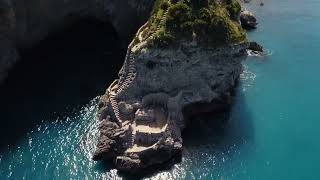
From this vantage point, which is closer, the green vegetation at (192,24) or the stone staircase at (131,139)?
the stone staircase at (131,139)

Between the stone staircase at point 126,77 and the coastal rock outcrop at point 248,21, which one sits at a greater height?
the stone staircase at point 126,77

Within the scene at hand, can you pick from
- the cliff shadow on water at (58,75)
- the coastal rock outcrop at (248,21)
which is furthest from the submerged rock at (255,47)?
the cliff shadow on water at (58,75)

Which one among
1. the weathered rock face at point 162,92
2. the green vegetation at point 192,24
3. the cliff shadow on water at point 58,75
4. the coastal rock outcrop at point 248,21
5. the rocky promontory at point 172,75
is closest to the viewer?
the weathered rock face at point 162,92

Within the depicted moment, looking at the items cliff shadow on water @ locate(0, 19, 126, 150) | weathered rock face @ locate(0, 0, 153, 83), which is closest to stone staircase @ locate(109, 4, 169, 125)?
cliff shadow on water @ locate(0, 19, 126, 150)

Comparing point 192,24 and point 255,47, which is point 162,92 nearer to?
point 192,24

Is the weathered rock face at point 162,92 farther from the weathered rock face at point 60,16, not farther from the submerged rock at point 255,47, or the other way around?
the submerged rock at point 255,47

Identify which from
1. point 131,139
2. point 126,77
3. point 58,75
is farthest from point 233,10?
point 58,75

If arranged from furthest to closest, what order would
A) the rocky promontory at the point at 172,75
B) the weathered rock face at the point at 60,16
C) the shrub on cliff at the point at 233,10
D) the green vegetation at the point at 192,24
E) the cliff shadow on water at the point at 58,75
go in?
the weathered rock face at the point at 60,16
the shrub on cliff at the point at 233,10
the cliff shadow on water at the point at 58,75
the green vegetation at the point at 192,24
the rocky promontory at the point at 172,75
